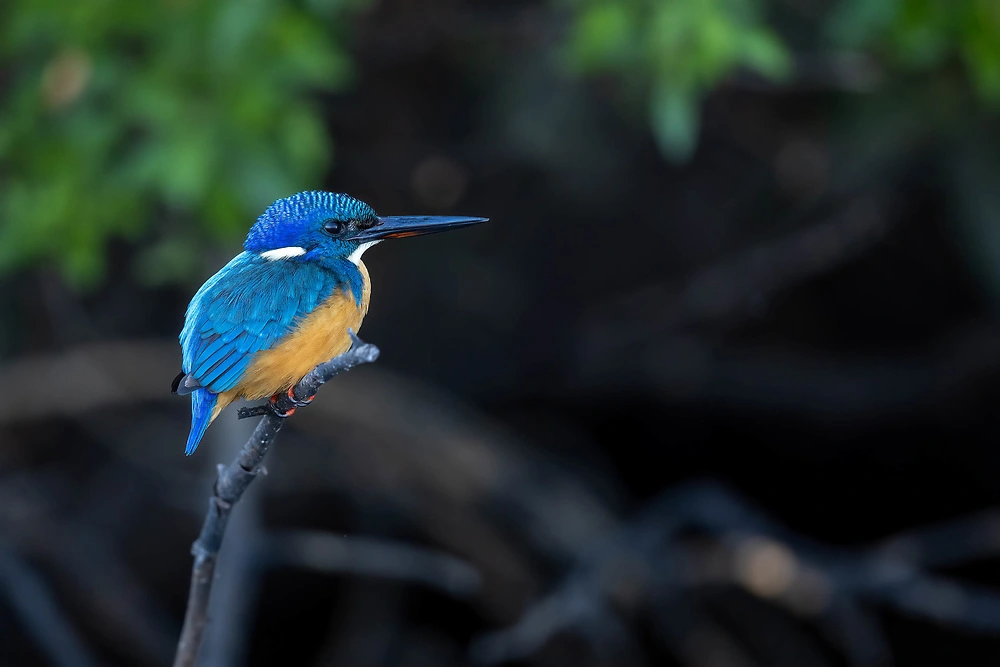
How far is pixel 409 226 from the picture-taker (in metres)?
1.66

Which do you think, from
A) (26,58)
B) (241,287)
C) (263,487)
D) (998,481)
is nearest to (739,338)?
(998,481)

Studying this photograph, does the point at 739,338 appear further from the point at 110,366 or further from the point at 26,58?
the point at 26,58

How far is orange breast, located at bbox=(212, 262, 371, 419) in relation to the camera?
1.68 metres

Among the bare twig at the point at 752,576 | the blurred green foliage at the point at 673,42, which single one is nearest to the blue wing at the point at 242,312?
the blurred green foliage at the point at 673,42

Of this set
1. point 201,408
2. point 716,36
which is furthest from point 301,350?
point 716,36

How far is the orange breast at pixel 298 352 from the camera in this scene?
1682 mm

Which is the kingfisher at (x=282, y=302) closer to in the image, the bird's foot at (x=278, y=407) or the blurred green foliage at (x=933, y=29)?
the bird's foot at (x=278, y=407)

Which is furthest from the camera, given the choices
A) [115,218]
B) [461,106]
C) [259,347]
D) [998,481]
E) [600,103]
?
[998,481]

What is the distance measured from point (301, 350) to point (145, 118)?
152cm

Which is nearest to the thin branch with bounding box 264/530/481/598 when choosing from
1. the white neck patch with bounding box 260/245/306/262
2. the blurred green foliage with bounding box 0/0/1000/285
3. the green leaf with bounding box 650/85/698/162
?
the blurred green foliage with bounding box 0/0/1000/285

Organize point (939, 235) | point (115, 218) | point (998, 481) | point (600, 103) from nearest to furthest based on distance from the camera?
point (115, 218)
point (600, 103)
point (939, 235)
point (998, 481)

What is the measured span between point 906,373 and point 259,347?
3368 mm

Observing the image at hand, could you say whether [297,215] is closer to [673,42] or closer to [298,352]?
[298,352]

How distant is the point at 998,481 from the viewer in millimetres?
4816
